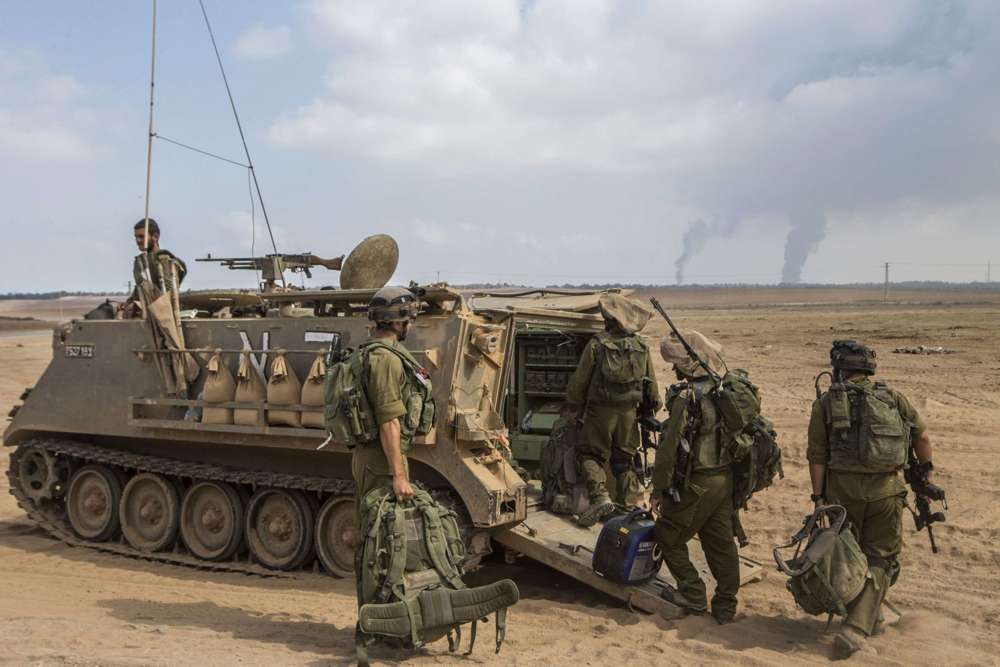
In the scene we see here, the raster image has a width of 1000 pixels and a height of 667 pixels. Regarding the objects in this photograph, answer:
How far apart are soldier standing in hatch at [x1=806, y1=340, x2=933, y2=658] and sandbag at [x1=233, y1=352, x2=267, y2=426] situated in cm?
413

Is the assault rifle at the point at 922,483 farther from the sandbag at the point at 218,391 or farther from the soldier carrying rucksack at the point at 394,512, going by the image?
the sandbag at the point at 218,391

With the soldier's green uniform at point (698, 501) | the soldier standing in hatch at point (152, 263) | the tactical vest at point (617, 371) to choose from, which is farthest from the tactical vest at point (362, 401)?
the soldier standing in hatch at point (152, 263)

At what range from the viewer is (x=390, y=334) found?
5.27 meters

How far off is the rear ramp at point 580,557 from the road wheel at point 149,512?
10.2 feet

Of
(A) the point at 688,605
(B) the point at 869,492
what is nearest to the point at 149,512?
(A) the point at 688,605

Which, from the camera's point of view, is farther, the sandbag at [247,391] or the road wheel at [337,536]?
the sandbag at [247,391]

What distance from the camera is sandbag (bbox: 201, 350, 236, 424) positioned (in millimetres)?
7344

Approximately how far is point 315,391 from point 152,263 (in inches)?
88.2

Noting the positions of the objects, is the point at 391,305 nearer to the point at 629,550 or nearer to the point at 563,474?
the point at 629,550

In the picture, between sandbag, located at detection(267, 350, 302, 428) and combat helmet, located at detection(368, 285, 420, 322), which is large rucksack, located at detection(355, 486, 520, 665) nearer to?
combat helmet, located at detection(368, 285, 420, 322)

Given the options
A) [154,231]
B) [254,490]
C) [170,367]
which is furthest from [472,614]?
[154,231]

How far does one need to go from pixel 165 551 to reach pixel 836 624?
552 cm

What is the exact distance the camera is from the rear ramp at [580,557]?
6.18 m

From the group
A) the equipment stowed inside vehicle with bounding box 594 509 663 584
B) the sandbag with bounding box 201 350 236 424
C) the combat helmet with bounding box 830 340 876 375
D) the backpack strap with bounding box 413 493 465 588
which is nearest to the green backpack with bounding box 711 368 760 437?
the combat helmet with bounding box 830 340 876 375
